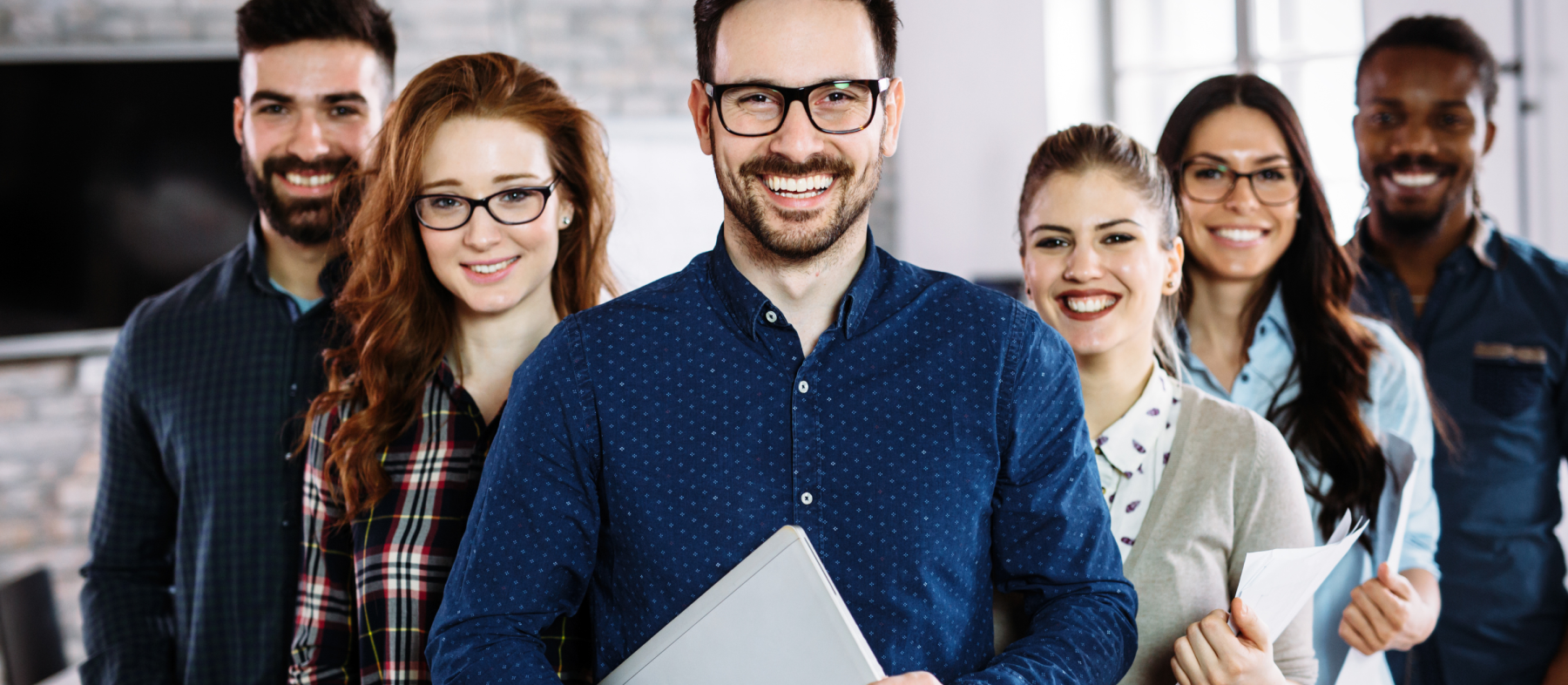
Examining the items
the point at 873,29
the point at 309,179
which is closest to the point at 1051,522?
the point at 873,29

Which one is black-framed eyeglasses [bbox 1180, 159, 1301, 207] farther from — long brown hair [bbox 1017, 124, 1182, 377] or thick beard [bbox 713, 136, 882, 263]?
thick beard [bbox 713, 136, 882, 263]

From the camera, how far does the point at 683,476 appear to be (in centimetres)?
126

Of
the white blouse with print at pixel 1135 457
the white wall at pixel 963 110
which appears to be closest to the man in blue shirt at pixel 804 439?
the white blouse with print at pixel 1135 457

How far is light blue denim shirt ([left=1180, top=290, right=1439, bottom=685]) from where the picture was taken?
1.90 metres

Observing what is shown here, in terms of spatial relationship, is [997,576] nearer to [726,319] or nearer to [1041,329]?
[1041,329]

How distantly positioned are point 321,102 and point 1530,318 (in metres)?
2.57

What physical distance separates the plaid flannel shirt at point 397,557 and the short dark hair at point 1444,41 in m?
2.25

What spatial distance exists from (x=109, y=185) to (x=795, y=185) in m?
3.46

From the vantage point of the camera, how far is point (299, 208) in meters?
2.00

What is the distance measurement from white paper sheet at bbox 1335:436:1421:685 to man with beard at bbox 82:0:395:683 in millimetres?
1787

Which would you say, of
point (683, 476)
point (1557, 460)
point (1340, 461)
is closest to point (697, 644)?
point (683, 476)

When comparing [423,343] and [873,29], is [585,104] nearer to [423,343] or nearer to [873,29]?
[423,343]

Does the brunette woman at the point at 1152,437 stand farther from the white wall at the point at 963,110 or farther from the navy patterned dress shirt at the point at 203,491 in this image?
the white wall at the point at 963,110

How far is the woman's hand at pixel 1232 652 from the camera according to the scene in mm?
1342
